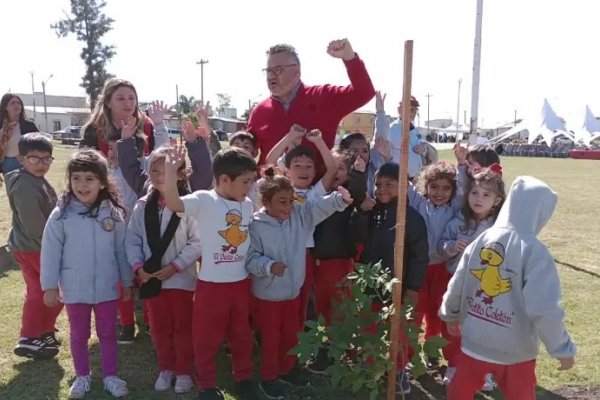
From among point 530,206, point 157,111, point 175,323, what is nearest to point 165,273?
point 175,323

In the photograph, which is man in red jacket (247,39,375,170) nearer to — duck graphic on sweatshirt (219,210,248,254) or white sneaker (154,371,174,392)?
duck graphic on sweatshirt (219,210,248,254)

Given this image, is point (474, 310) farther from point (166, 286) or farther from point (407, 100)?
point (166, 286)

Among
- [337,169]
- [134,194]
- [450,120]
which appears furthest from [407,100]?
[450,120]

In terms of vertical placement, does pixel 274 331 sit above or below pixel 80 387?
above

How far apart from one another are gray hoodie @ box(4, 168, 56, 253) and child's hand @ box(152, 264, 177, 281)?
120 centimetres

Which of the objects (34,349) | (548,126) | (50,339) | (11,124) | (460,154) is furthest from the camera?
(548,126)

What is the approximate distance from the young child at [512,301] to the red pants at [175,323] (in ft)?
5.74

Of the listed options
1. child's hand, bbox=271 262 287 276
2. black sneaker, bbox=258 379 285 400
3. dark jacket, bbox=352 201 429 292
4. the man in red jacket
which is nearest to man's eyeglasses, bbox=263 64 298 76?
the man in red jacket

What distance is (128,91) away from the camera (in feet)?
14.6

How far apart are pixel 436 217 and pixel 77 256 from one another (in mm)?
2466

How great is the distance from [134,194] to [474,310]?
8.96 feet

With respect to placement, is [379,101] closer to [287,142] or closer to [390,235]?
[287,142]

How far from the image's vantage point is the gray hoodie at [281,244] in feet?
11.7

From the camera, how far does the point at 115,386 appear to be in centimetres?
363
